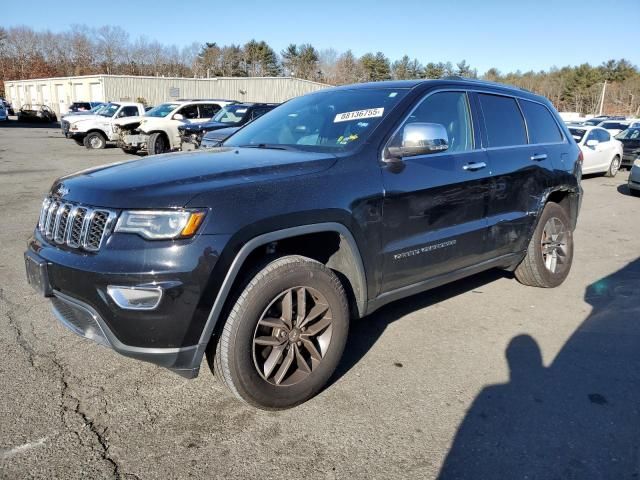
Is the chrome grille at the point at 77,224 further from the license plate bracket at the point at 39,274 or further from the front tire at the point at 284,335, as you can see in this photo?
the front tire at the point at 284,335

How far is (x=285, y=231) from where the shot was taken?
272 centimetres

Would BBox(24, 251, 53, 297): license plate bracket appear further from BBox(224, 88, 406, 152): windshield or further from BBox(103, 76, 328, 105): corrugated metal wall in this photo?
BBox(103, 76, 328, 105): corrugated metal wall

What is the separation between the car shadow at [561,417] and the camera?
2.48 m

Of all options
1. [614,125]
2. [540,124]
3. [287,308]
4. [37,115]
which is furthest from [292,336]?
[37,115]

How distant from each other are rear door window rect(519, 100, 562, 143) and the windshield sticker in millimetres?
1870

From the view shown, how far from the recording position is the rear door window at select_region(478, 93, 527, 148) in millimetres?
4152

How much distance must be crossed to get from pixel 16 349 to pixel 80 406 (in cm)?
98

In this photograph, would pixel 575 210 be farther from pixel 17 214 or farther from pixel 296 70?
pixel 296 70

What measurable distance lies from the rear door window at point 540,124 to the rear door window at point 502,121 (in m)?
0.15

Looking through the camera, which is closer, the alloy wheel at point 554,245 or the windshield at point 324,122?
the windshield at point 324,122

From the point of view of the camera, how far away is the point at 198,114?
17031mm

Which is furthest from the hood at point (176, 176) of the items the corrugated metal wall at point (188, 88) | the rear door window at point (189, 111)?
the corrugated metal wall at point (188, 88)

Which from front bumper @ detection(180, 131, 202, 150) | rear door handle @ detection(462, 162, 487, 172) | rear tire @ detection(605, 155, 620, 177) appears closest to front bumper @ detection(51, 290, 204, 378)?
rear door handle @ detection(462, 162, 487, 172)

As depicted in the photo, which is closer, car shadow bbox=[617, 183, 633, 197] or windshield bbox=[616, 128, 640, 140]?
car shadow bbox=[617, 183, 633, 197]
